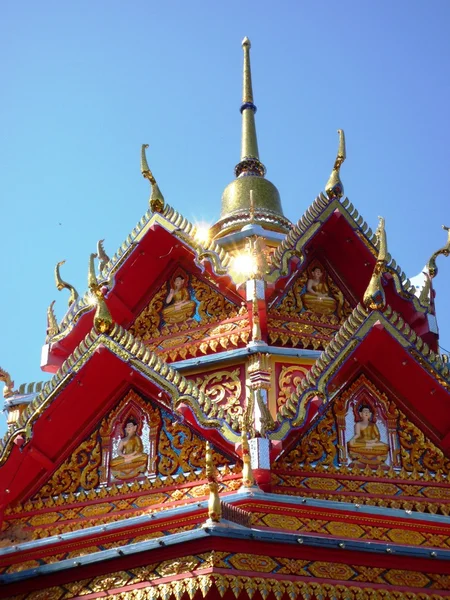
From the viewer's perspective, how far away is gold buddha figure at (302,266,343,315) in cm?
1384

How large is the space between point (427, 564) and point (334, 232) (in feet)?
17.0

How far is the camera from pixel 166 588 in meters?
9.45

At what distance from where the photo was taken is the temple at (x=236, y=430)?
→ 9711mm

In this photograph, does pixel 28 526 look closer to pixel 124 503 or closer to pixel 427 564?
pixel 124 503

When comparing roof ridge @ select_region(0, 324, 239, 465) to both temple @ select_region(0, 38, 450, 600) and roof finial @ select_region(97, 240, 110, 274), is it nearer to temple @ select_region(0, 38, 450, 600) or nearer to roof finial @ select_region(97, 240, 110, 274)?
temple @ select_region(0, 38, 450, 600)

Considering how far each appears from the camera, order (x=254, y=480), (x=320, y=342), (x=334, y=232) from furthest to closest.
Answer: (x=334, y=232) < (x=320, y=342) < (x=254, y=480)

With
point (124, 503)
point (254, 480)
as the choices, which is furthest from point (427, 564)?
point (124, 503)

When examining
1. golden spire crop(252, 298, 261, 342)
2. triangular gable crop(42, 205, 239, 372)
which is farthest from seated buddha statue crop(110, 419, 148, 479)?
triangular gable crop(42, 205, 239, 372)

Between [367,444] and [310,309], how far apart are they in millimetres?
2374

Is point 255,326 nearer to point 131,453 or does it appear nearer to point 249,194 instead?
point 131,453

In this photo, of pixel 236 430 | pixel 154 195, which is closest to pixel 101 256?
pixel 154 195

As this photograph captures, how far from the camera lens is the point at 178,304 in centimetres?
1404

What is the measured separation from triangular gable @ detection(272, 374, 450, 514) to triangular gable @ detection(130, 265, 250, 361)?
61.9 inches

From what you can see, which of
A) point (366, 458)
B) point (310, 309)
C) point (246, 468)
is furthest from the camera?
point (310, 309)
